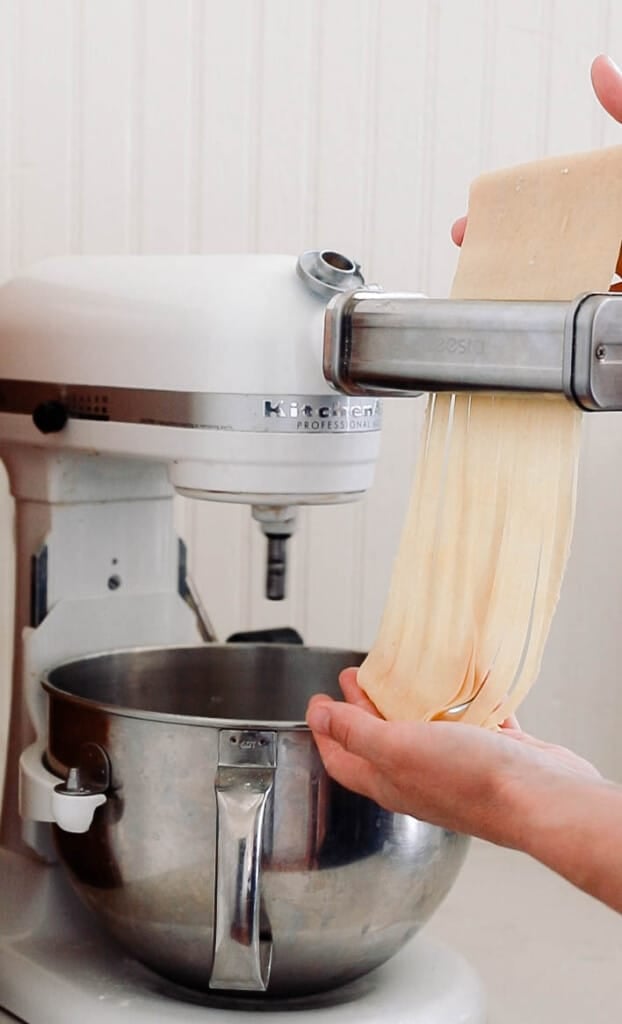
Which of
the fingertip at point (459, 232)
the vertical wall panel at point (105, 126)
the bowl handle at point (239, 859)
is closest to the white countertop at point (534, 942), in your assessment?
the bowl handle at point (239, 859)

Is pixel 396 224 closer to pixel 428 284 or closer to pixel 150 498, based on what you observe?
pixel 428 284

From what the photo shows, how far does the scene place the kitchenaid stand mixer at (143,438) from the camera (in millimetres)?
826

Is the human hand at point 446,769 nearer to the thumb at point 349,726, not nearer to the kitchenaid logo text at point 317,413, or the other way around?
the thumb at point 349,726

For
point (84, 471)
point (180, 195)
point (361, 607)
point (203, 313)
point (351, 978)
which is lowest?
point (351, 978)

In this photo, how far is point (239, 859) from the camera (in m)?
0.86

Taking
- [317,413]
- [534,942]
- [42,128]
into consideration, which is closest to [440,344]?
[317,413]

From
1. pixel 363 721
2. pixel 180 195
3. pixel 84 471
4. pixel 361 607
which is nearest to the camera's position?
pixel 363 721

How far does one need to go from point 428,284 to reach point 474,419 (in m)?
0.72

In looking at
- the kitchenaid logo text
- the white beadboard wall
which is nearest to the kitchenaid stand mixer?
the kitchenaid logo text

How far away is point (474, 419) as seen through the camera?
0.81m

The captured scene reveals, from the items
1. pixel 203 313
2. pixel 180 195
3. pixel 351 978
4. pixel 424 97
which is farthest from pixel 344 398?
pixel 424 97

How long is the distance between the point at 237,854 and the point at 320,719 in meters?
0.10

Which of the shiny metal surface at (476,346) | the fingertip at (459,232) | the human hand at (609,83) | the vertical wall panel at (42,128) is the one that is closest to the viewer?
the shiny metal surface at (476,346)

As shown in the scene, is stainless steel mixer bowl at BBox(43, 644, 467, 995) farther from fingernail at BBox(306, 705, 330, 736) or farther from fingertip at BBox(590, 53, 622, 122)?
fingertip at BBox(590, 53, 622, 122)
